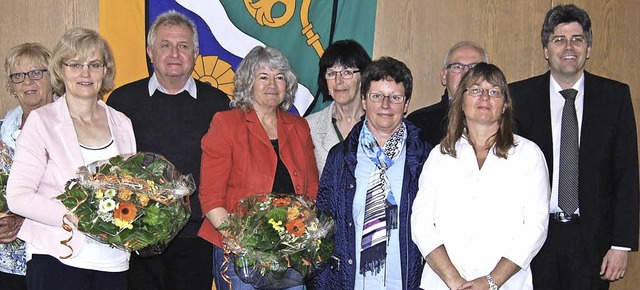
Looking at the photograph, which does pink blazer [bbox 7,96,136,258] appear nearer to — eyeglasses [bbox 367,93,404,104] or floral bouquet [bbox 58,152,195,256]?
floral bouquet [bbox 58,152,195,256]

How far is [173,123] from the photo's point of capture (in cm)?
393

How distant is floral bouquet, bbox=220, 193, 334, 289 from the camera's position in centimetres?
307

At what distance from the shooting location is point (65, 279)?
10.3 feet

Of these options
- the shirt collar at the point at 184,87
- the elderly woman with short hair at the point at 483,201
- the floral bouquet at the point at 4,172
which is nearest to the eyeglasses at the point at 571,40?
the elderly woman with short hair at the point at 483,201

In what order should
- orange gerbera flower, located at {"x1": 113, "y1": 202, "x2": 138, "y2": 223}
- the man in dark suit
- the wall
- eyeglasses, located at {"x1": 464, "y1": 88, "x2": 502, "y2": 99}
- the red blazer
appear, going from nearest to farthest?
orange gerbera flower, located at {"x1": 113, "y1": 202, "x2": 138, "y2": 223} → eyeglasses, located at {"x1": 464, "y1": 88, "x2": 502, "y2": 99} → the red blazer → the man in dark suit → the wall

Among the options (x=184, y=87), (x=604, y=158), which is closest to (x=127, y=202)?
(x=184, y=87)

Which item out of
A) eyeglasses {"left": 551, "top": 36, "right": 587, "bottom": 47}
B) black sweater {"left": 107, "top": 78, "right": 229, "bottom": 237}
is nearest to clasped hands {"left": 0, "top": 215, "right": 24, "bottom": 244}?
black sweater {"left": 107, "top": 78, "right": 229, "bottom": 237}

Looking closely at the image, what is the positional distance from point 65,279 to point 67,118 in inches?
28.4

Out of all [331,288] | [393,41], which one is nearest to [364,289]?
[331,288]

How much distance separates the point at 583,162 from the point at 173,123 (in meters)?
2.19

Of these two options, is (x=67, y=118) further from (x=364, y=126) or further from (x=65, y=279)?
(x=364, y=126)

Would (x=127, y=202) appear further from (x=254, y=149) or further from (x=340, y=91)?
(x=340, y=91)

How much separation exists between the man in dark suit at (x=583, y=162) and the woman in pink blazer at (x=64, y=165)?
2162 millimetres

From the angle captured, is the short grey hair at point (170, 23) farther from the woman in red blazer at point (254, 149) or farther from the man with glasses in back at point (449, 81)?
the man with glasses in back at point (449, 81)
